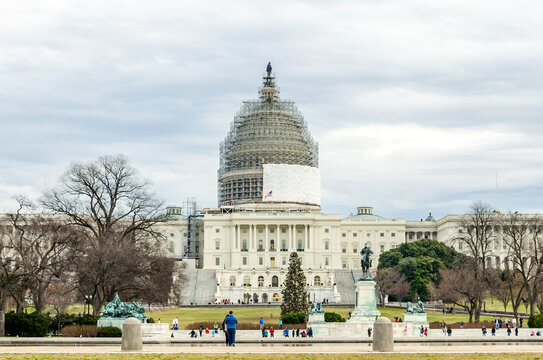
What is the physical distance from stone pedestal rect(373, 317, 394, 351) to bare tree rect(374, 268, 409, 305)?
76058mm

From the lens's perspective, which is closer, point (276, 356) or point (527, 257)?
point (276, 356)

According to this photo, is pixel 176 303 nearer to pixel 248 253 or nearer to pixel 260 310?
pixel 260 310

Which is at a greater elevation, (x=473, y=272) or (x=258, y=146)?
(x=258, y=146)

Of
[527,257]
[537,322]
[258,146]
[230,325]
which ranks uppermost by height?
[258,146]

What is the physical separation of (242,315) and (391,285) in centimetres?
2761

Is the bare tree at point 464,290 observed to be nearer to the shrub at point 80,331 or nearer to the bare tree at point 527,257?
the bare tree at point 527,257

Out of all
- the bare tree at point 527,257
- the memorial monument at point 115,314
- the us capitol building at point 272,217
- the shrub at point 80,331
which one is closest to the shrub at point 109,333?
the shrub at point 80,331

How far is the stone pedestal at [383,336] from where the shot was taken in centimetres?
3066

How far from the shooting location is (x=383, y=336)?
101ft

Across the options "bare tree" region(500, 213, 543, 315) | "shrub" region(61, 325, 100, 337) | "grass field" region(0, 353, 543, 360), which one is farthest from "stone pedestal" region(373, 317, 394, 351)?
"bare tree" region(500, 213, 543, 315)

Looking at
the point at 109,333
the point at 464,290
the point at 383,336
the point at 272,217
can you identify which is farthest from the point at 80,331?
the point at 272,217

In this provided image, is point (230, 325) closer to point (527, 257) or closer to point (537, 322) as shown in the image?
point (537, 322)

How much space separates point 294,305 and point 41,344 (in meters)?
39.4

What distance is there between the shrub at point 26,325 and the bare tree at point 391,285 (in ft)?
211
